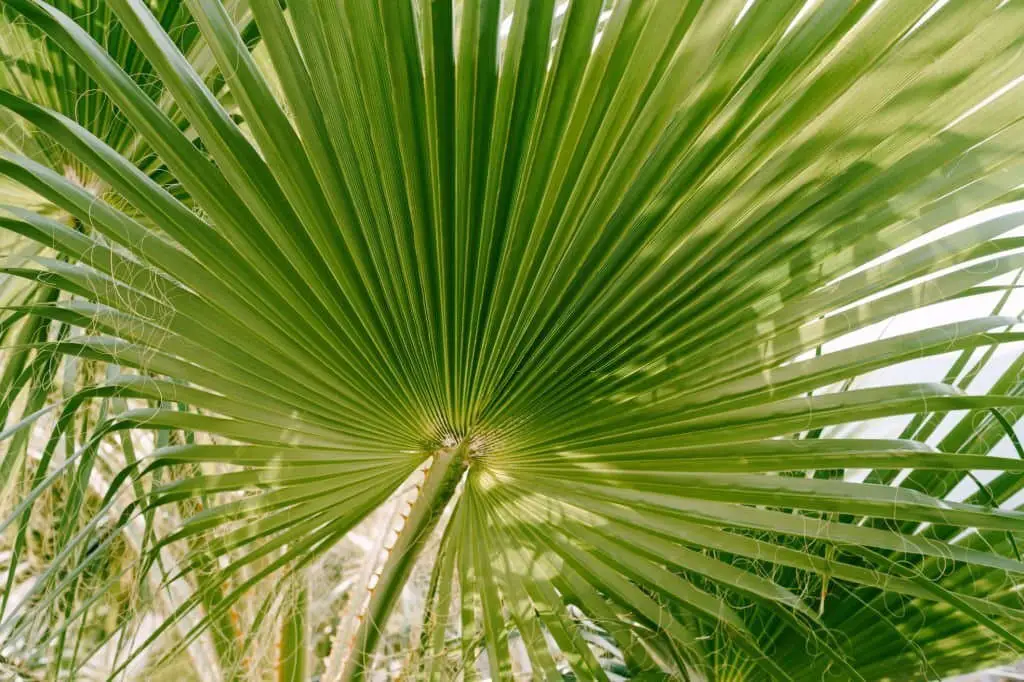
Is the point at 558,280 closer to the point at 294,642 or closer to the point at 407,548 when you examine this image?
the point at 407,548

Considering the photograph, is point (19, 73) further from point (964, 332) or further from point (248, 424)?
point (964, 332)

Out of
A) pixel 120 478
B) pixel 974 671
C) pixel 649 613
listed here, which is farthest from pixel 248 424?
pixel 974 671

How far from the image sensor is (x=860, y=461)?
0.81 metres

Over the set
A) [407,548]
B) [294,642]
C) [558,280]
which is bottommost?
[294,642]

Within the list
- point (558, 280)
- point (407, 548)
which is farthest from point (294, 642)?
point (558, 280)

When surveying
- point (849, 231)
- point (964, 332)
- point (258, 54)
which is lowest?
point (964, 332)

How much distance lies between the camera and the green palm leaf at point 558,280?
27.5 inches

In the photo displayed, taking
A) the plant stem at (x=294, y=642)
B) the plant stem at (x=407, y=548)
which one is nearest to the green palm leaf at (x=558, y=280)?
the plant stem at (x=407, y=548)

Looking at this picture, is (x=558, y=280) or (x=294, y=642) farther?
(x=294, y=642)

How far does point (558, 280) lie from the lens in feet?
2.77

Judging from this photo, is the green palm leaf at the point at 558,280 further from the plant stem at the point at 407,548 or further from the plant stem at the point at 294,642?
the plant stem at the point at 294,642

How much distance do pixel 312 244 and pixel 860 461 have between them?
63cm

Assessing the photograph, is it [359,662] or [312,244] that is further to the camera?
[359,662]

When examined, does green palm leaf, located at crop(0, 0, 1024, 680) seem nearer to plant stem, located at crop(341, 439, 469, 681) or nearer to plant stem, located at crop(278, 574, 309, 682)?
plant stem, located at crop(341, 439, 469, 681)
